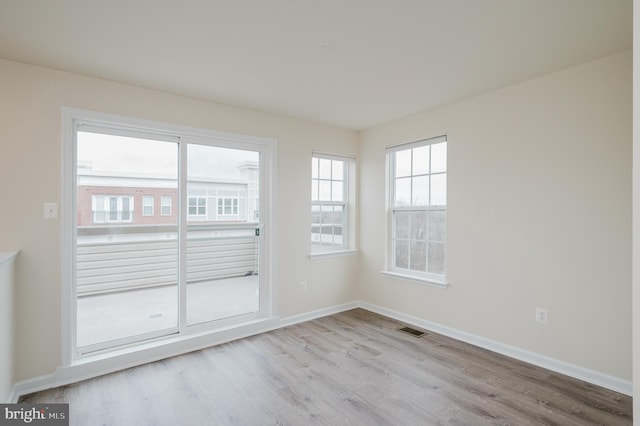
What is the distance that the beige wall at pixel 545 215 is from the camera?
2.49 m

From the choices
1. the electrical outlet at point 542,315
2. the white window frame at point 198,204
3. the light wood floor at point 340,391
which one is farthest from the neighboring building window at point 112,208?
the electrical outlet at point 542,315

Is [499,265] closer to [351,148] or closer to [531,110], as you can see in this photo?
[531,110]

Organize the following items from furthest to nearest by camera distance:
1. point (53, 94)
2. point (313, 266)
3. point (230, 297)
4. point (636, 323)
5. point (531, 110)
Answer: point (313, 266) < point (230, 297) < point (531, 110) < point (53, 94) < point (636, 323)

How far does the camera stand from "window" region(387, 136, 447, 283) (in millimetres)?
3793

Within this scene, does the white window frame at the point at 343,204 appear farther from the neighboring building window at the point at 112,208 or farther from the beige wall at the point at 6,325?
the beige wall at the point at 6,325

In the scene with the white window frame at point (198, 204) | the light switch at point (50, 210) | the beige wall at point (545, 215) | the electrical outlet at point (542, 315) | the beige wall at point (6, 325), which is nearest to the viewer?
the beige wall at point (6, 325)

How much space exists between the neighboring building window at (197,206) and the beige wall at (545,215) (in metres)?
2.62

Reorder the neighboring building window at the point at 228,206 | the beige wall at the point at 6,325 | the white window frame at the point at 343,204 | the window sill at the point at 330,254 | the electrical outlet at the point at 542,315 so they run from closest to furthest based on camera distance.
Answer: the beige wall at the point at 6,325, the electrical outlet at the point at 542,315, the neighboring building window at the point at 228,206, the window sill at the point at 330,254, the white window frame at the point at 343,204

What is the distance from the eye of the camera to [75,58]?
2.48m

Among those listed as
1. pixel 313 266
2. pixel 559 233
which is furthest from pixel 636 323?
pixel 313 266

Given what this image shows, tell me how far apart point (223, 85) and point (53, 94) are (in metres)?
1.34

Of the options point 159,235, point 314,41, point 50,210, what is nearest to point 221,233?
point 159,235

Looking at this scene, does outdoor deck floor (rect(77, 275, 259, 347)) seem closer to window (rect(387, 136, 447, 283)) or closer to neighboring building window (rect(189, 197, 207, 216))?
neighboring building window (rect(189, 197, 207, 216))

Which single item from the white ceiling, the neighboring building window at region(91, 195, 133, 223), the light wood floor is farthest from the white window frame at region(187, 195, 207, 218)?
the light wood floor
